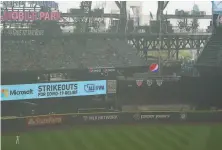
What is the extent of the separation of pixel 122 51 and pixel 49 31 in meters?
5.76

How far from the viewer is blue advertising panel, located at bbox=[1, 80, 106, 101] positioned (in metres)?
19.8

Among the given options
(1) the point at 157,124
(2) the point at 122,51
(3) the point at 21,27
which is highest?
(3) the point at 21,27

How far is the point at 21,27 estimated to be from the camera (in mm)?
24656

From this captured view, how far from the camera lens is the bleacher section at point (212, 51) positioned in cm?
2550

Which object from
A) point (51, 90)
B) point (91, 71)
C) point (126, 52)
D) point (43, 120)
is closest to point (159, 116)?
point (91, 71)

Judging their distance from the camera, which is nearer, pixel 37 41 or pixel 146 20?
pixel 37 41

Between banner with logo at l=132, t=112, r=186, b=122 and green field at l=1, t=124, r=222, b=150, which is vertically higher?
banner with logo at l=132, t=112, r=186, b=122

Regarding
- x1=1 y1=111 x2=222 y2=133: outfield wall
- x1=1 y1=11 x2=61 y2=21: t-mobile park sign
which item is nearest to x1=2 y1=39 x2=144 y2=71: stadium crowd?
x1=1 y1=11 x2=61 y2=21: t-mobile park sign

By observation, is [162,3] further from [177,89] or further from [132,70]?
[177,89]

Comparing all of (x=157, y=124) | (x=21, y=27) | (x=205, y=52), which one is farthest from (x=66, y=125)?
(x=205, y=52)

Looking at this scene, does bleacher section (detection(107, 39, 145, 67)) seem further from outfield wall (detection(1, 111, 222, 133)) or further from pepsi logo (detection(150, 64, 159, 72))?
outfield wall (detection(1, 111, 222, 133))

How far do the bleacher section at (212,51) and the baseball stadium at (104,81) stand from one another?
73 millimetres

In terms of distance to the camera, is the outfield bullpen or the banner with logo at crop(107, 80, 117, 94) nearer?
the outfield bullpen

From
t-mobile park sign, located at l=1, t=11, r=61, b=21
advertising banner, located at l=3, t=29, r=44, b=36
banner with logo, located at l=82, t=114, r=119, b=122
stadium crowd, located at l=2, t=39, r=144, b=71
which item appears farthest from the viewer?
t-mobile park sign, located at l=1, t=11, r=61, b=21
